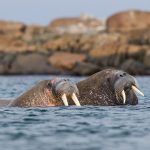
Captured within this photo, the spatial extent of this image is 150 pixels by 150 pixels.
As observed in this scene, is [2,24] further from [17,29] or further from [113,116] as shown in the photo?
[113,116]

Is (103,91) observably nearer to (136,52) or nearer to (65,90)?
(65,90)

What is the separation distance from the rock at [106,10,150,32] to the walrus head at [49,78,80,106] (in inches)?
2990

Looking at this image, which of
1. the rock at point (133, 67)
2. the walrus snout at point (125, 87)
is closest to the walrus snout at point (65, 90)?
the walrus snout at point (125, 87)

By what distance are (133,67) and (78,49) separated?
59.3 feet

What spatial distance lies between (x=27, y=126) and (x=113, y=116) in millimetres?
2585

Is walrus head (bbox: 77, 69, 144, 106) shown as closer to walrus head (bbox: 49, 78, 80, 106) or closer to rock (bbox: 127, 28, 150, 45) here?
walrus head (bbox: 49, 78, 80, 106)

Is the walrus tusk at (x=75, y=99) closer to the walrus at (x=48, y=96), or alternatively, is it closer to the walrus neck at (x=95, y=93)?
the walrus at (x=48, y=96)

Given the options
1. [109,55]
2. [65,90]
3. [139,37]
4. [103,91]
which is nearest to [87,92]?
[103,91]

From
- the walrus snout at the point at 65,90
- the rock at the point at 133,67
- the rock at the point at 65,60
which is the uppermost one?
the walrus snout at the point at 65,90

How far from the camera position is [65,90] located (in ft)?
60.5

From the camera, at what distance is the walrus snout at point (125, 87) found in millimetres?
19266

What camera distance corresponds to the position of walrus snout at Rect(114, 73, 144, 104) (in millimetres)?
19266

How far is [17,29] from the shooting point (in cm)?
10594

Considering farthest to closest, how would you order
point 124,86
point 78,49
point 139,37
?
point 78,49, point 139,37, point 124,86
